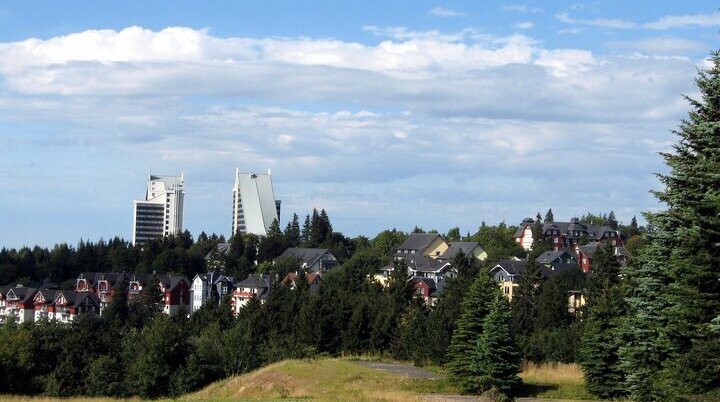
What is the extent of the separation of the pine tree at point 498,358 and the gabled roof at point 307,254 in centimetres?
9539

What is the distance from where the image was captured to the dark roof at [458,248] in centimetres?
13775

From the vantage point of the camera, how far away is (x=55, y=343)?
67.4 meters

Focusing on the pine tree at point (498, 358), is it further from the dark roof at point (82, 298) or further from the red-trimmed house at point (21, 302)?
the red-trimmed house at point (21, 302)

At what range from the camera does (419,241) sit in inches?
5753

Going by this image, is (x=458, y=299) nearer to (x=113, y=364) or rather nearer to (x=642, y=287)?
(x=113, y=364)

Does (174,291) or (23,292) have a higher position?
(174,291)

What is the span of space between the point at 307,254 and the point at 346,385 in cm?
9959

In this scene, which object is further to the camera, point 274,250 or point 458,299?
point 274,250

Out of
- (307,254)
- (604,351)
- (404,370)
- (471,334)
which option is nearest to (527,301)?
(404,370)

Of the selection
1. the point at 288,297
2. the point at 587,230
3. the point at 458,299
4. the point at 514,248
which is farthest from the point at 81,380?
the point at 587,230

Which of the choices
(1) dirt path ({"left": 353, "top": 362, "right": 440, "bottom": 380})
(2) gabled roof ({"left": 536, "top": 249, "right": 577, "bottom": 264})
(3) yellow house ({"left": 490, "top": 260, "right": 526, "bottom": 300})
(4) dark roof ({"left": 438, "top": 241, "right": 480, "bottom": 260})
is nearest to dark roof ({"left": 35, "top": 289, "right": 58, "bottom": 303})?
(4) dark roof ({"left": 438, "top": 241, "right": 480, "bottom": 260})

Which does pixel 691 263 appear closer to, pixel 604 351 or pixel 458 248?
pixel 604 351

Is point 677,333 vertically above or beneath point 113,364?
above

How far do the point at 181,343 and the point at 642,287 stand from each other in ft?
128
